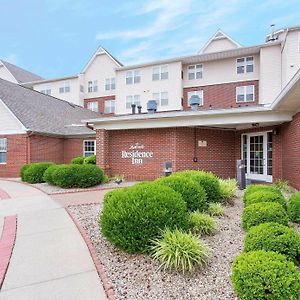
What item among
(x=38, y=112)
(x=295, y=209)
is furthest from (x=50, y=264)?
(x=38, y=112)

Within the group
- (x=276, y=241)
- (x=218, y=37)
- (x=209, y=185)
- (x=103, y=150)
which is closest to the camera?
(x=276, y=241)

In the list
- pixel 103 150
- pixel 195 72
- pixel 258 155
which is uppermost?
pixel 195 72

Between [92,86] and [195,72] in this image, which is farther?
[92,86]

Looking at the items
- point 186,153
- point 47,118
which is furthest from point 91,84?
point 186,153

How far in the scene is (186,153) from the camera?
1272cm

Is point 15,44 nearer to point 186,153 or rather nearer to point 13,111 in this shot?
point 13,111

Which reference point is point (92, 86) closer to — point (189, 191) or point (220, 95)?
point (220, 95)

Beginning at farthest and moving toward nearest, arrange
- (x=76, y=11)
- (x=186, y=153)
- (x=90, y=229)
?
(x=76, y=11) < (x=186, y=153) < (x=90, y=229)

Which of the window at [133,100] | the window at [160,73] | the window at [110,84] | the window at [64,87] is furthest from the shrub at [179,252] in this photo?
the window at [64,87]

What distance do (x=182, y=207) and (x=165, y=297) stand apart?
1.63 metres

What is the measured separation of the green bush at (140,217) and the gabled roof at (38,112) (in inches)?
537

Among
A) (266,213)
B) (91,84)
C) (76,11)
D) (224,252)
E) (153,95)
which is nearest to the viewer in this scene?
(224,252)

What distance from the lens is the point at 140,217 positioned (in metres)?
4.22

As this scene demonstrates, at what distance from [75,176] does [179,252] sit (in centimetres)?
816
